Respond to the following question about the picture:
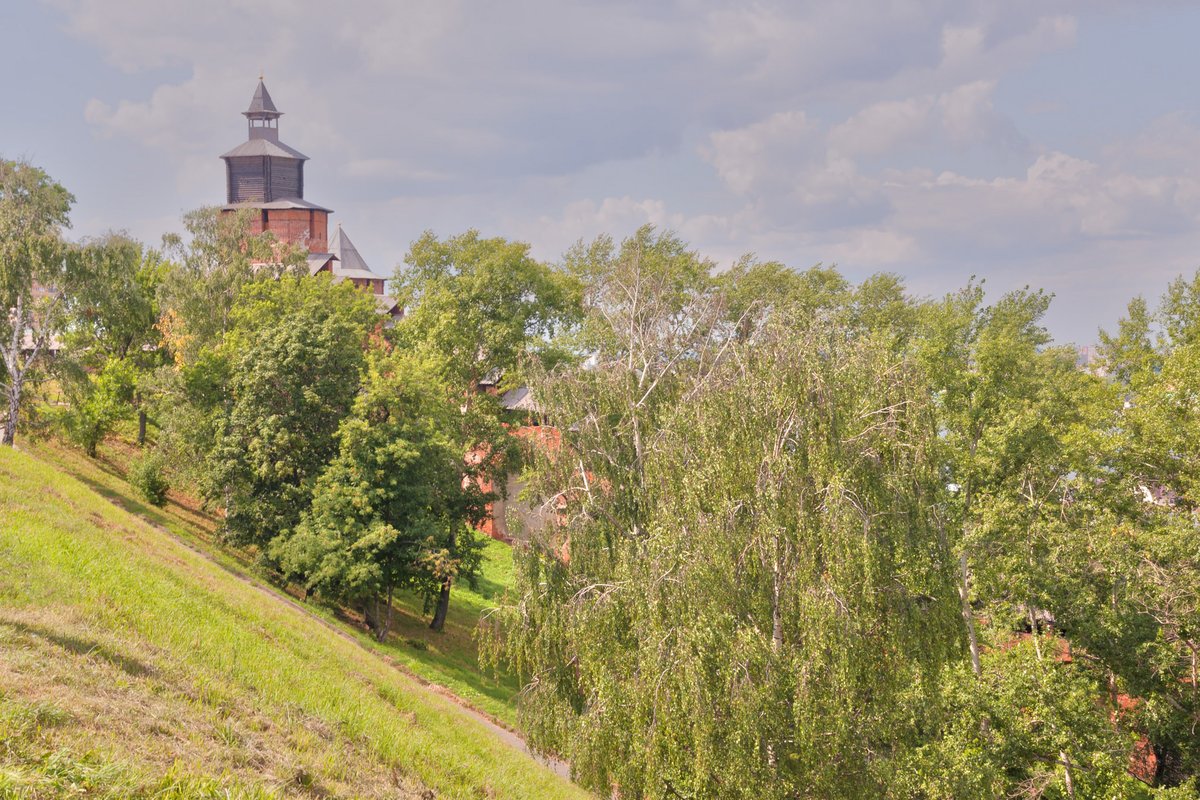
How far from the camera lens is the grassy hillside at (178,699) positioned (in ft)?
24.0

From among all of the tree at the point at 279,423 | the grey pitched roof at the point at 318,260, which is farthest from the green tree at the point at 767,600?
the grey pitched roof at the point at 318,260

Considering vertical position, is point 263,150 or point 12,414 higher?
point 263,150

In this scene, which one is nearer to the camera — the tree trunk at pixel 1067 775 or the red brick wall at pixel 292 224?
the tree trunk at pixel 1067 775

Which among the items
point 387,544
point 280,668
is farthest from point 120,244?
point 280,668

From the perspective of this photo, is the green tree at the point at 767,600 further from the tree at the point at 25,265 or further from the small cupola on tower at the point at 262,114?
the small cupola on tower at the point at 262,114

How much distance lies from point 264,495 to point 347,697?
1768 centimetres

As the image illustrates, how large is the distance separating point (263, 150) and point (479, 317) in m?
54.7

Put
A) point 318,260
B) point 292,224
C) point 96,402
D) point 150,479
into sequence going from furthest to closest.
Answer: point 292,224, point 318,260, point 96,402, point 150,479

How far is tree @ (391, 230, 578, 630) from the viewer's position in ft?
108

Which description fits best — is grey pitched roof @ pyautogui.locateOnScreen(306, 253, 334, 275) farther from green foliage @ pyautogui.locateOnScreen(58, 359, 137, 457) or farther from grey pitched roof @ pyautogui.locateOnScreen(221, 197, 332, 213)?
green foliage @ pyautogui.locateOnScreen(58, 359, 137, 457)

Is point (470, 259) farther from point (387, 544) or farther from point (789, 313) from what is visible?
point (789, 313)

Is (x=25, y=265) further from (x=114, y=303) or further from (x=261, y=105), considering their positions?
(x=261, y=105)

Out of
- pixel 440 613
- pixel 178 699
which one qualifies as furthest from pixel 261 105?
pixel 178 699

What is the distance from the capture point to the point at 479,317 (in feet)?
117
